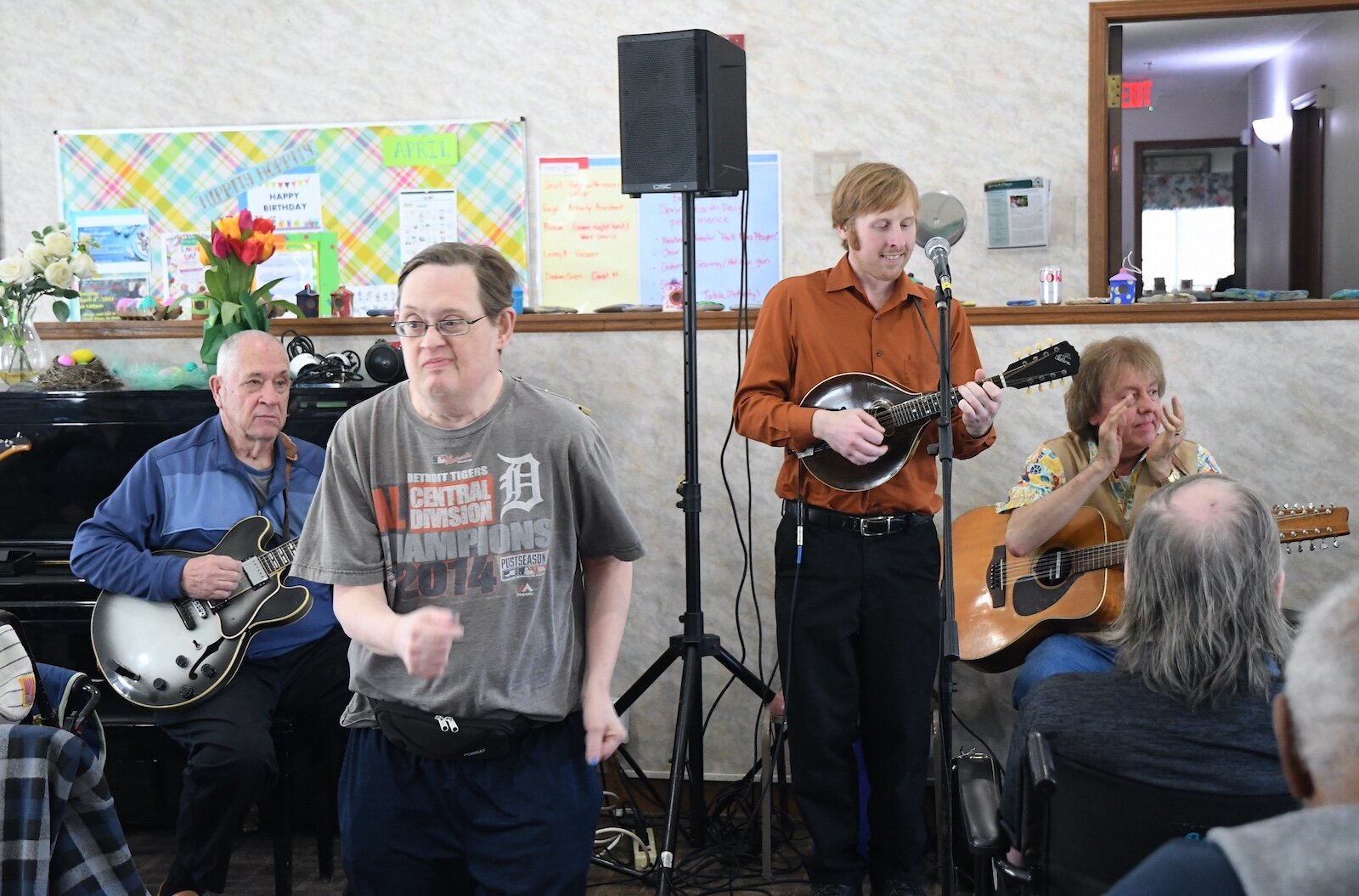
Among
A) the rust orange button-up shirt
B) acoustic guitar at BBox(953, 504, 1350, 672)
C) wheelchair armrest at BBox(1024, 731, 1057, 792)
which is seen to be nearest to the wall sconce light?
acoustic guitar at BBox(953, 504, 1350, 672)

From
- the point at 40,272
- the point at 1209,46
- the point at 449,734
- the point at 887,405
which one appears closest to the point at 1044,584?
the point at 887,405

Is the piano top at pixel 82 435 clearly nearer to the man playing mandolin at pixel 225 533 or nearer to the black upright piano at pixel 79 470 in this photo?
the black upright piano at pixel 79 470

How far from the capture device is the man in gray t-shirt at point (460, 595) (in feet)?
5.36

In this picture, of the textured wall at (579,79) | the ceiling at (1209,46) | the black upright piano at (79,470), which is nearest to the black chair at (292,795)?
the black upright piano at (79,470)

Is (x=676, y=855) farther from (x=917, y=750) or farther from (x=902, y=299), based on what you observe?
(x=902, y=299)

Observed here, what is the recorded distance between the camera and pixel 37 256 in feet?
11.3

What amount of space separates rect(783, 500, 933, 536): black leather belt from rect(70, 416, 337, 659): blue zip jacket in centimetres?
115

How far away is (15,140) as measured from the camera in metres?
4.05

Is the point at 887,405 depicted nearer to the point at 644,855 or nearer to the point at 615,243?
the point at 644,855

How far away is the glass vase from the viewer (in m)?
3.46

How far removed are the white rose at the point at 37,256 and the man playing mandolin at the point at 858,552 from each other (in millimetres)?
2065

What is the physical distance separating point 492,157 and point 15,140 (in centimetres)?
160

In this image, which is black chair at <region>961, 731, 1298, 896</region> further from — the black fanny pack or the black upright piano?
the black upright piano

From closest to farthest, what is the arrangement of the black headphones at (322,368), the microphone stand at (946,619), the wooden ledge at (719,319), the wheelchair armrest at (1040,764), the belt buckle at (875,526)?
1. the wheelchair armrest at (1040,764)
2. the microphone stand at (946,619)
3. the belt buckle at (875,526)
4. the wooden ledge at (719,319)
5. the black headphones at (322,368)
